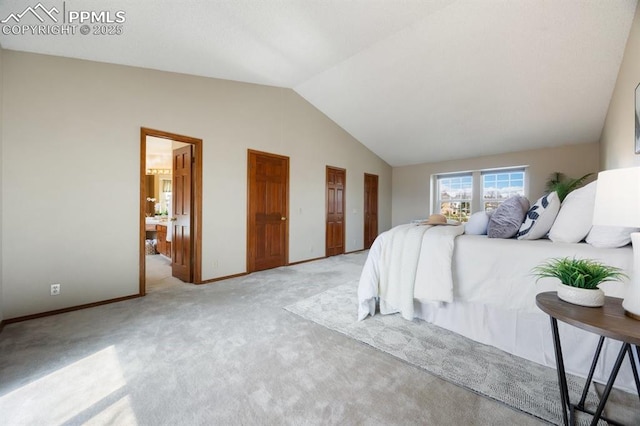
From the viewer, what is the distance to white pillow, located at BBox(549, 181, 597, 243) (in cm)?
176

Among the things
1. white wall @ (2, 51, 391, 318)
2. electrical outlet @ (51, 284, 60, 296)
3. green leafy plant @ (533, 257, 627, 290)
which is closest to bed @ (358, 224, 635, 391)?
green leafy plant @ (533, 257, 627, 290)

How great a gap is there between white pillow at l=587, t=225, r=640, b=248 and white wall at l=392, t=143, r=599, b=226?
16.1ft

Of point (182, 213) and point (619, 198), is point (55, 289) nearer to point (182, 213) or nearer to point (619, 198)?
point (182, 213)

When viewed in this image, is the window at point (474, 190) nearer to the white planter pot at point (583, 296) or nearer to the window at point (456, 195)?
the window at point (456, 195)

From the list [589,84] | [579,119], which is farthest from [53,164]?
[579,119]

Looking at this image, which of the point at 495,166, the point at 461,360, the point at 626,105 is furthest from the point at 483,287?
the point at 495,166

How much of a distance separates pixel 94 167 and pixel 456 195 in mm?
7213

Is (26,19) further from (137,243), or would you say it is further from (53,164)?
(137,243)

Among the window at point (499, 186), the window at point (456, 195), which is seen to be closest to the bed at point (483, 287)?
the window at point (499, 186)

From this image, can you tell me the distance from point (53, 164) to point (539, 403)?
4.16 metres

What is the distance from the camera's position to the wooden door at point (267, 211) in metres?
4.18

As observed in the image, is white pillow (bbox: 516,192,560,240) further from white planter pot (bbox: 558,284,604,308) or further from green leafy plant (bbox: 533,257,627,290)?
white planter pot (bbox: 558,284,604,308)

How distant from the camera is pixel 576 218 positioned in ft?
5.88

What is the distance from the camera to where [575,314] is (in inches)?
42.2
